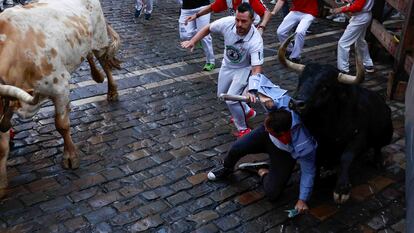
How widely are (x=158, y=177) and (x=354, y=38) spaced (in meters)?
5.05

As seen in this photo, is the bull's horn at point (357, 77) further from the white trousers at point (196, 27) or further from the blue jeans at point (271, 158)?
the white trousers at point (196, 27)

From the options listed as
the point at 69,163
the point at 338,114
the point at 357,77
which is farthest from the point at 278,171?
the point at 69,163

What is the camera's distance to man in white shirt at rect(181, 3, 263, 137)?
Answer: 594cm

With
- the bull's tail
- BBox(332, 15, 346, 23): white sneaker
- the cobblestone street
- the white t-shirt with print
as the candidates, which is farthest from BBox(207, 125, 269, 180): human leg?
BBox(332, 15, 346, 23): white sneaker

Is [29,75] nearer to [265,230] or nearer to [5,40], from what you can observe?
[5,40]

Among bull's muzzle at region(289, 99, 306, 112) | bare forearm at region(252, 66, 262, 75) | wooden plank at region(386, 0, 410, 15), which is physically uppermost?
bull's muzzle at region(289, 99, 306, 112)

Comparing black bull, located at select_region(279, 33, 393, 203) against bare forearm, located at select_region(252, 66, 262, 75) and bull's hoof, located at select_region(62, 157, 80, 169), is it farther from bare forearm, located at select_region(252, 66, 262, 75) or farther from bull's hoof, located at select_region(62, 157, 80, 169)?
bull's hoof, located at select_region(62, 157, 80, 169)

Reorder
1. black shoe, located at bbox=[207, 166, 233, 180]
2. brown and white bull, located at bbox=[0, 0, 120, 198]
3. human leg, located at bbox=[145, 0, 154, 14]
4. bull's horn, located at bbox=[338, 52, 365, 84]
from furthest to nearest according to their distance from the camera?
human leg, located at bbox=[145, 0, 154, 14] → black shoe, located at bbox=[207, 166, 233, 180] → brown and white bull, located at bbox=[0, 0, 120, 198] → bull's horn, located at bbox=[338, 52, 365, 84]

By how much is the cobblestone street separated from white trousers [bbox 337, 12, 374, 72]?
0.90 m

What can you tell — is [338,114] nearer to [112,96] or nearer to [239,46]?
[239,46]

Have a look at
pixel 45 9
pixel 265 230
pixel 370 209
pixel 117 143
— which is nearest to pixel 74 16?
pixel 45 9

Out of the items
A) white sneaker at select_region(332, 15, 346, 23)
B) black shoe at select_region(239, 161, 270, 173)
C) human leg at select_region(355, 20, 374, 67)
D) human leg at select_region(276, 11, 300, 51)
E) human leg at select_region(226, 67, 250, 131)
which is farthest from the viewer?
white sneaker at select_region(332, 15, 346, 23)

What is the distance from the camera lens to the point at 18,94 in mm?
4289

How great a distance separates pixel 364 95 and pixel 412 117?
1.41 m
